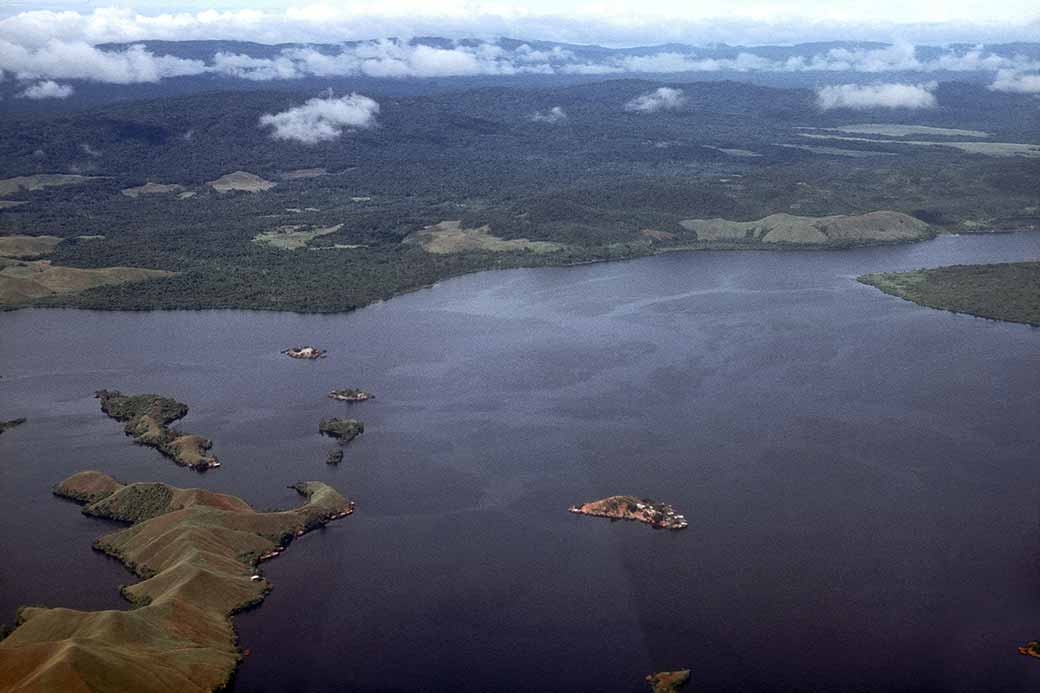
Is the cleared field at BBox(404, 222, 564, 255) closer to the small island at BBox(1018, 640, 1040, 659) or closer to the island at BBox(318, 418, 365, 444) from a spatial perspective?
the island at BBox(318, 418, 365, 444)

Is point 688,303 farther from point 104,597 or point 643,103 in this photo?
point 643,103

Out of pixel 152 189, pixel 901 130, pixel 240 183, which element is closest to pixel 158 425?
pixel 152 189

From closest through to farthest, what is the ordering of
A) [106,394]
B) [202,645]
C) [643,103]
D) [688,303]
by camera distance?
[202,645] → [106,394] → [688,303] → [643,103]

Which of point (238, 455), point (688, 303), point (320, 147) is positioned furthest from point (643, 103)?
point (238, 455)

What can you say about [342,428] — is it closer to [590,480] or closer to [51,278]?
[590,480]

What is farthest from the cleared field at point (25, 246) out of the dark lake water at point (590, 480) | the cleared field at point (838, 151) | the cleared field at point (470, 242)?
the cleared field at point (838, 151)

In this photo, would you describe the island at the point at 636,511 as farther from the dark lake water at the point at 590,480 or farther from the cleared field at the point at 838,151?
the cleared field at the point at 838,151
